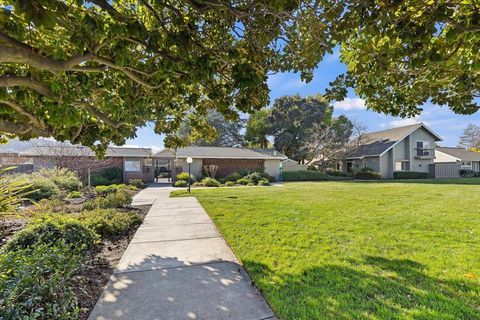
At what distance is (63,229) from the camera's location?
4598mm

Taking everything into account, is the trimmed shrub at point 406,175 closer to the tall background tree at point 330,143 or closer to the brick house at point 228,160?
the tall background tree at point 330,143

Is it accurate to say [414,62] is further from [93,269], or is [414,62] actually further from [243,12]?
[93,269]

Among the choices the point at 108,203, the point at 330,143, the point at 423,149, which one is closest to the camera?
the point at 108,203

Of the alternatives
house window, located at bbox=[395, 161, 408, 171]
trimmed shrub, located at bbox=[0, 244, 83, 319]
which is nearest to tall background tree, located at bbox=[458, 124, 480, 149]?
house window, located at bbox=[395, 161, 408, 171]

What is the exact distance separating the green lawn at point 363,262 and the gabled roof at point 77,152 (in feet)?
40.5

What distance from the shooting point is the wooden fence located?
30.5 meters

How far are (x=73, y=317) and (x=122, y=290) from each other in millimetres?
698

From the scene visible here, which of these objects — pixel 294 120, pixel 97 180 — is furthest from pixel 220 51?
pixel 294 120

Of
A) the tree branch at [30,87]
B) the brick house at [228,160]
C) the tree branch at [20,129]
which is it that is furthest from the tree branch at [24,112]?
the brick house at [228,160]

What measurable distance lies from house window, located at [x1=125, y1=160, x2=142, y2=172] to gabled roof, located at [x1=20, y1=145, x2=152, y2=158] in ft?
2.02

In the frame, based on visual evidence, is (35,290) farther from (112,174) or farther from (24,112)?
(112,174)

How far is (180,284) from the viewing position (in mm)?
3492

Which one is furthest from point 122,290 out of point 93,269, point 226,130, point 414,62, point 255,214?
point 226,130

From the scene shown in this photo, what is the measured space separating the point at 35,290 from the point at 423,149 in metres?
36.3
